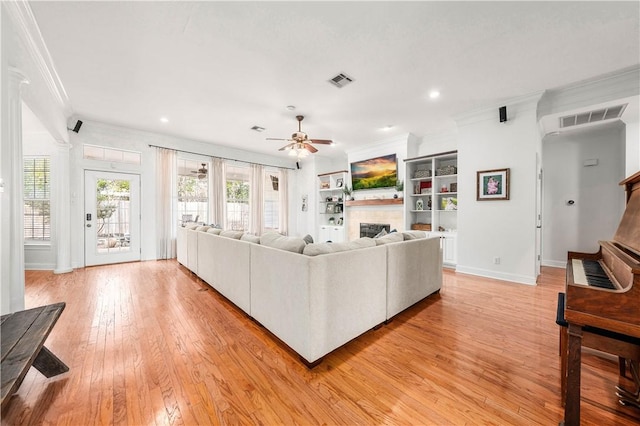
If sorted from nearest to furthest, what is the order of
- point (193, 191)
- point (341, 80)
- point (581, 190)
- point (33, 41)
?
point (33, 41) < point (341, 80) < point (581, 190) < point (193, 191)

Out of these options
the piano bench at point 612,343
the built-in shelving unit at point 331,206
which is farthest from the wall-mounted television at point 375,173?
the piano bench at point 612,343

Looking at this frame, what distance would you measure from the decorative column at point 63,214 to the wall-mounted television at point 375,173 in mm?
6180

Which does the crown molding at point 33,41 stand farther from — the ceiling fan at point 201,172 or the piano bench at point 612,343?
the piano bench at point 612,343

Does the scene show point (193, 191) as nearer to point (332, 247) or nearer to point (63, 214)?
point (63, 214)

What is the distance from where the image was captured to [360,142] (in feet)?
20.7

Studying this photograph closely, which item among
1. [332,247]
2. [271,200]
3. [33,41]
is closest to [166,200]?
Answer: [271,200]

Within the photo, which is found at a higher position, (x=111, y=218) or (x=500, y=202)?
(x=500, y=202)

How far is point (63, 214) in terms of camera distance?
455cm

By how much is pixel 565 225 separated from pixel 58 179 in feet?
32.3

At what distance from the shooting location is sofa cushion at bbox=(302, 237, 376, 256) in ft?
6.29

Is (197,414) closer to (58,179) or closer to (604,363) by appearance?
(604,363)

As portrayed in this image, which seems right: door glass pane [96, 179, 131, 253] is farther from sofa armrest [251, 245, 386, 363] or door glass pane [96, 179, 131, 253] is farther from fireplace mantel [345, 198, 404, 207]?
fireplace mantel [345, 198, 404, 207]

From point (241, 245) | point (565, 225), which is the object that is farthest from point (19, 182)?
point (565, 225)

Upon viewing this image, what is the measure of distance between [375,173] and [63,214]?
6568 mm
